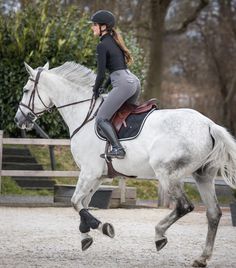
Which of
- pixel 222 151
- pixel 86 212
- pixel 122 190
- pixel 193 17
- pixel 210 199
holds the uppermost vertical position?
pixel 222 151

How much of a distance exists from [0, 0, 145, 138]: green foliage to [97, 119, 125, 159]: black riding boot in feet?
28.7

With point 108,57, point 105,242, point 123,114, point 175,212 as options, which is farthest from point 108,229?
point 108,57

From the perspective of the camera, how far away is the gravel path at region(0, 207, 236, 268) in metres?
7.68

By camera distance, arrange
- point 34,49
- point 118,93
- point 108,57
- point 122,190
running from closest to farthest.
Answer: point 118,93
point 108,57
point 122,190
point 34,49

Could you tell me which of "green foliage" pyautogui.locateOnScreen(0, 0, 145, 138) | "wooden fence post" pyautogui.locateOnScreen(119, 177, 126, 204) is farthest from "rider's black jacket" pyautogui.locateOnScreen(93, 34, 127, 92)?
"green foliage" pyautogui.locateOnScreen(0, 0, 145, 138)

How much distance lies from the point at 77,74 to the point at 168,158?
6.20 feet

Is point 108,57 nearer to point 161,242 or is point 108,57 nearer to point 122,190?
point 161,242

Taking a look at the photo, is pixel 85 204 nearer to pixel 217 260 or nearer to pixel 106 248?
pixel 106 248

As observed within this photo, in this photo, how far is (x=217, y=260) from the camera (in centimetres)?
798

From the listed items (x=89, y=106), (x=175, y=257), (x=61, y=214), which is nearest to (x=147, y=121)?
(x=89, y=106)

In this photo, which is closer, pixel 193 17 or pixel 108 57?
pixel 108 57

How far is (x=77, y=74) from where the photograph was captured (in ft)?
29.3

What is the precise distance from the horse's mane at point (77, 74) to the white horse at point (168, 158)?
0.30 m

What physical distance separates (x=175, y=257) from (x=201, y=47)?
28800mm
